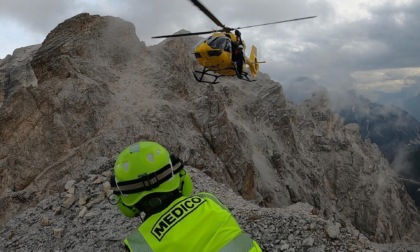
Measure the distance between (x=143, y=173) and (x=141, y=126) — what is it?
23287 millimetres

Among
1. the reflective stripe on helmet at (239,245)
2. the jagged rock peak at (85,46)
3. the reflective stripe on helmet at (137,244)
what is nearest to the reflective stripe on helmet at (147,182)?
the reflective stripe on helmet at (137,244)

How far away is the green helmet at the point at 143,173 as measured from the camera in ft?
11.9

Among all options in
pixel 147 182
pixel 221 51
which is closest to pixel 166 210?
pixel 147 182

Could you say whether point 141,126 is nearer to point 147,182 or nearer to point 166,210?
point 147,182

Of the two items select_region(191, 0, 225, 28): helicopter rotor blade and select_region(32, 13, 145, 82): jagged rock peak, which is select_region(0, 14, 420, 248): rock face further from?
select_region(191, 0, 225, 28): helicopter rotor blade

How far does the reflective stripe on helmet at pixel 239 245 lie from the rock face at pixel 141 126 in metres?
7.21

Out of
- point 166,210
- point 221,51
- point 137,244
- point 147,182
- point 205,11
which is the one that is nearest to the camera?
point 137,244

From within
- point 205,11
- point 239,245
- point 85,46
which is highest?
point 85,46

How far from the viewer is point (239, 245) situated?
10.2 ft

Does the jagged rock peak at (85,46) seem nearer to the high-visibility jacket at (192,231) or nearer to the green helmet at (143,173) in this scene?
the green helmet at (143,173)

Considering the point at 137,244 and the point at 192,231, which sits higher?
the point at 192,231

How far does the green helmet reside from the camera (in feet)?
11.9

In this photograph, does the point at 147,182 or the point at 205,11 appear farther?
the point at 205,11

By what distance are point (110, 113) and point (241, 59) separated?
11.7 m
